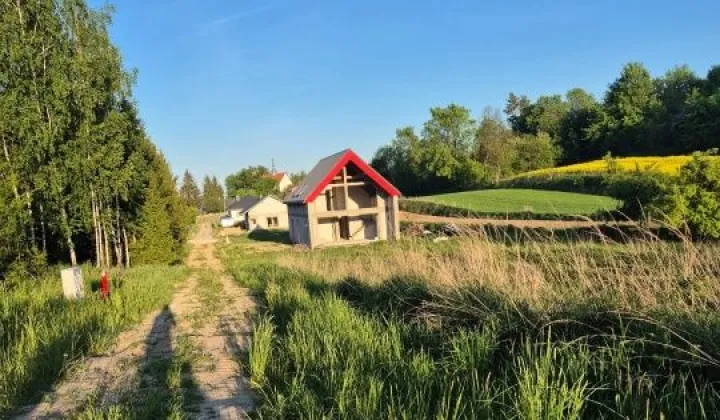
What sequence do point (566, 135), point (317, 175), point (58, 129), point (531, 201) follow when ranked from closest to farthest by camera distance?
point (58, 129) → point (317, 175) → point (531, 201) → point (566, 135)

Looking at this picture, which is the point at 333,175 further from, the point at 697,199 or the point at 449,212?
the point at 697,199

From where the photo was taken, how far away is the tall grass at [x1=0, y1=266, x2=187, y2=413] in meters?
6.01

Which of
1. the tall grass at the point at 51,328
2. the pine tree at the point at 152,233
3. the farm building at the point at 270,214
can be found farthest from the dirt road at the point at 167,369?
the farm building at the point at 270,214

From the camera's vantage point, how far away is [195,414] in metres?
5.06

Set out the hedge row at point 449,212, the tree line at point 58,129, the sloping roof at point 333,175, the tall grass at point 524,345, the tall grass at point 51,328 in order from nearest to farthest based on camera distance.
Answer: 1. the tall grass at point 524,345
2. the tall grass at point 51,328
3. the tree line at point 58,129
4. the hedge row at point 449,212
5. the sloping roof at point 333,175

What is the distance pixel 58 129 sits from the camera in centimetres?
1994

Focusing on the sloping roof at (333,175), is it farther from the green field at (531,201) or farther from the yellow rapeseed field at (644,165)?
the yellow rapeseed field at (644,165)

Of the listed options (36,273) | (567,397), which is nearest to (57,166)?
(36,273)

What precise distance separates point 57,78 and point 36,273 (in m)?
7.35

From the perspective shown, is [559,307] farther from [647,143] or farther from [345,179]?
[647,143]

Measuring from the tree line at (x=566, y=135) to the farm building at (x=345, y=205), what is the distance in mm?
34641

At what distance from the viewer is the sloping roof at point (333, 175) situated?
37000mm

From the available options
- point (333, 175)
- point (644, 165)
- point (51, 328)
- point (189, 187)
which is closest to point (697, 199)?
point (51, 328)

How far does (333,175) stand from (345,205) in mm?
2747
